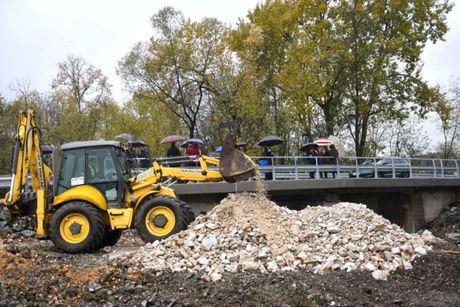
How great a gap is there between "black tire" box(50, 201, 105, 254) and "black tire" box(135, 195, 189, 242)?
85 cm

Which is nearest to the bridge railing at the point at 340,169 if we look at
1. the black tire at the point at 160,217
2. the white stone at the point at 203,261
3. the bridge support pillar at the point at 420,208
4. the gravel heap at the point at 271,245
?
the bridge support pillar at the point at 420,208

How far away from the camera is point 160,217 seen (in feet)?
40.1

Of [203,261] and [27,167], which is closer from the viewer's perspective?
[203,261]

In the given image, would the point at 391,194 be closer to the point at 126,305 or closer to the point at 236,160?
the point at 236,160

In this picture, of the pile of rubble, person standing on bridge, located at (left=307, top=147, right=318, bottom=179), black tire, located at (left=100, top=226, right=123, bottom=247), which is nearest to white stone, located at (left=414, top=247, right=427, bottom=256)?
black tire, located at (left=100, top=226, right=123, bottom=247)

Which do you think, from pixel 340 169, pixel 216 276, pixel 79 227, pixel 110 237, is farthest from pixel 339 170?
pixel 216 276

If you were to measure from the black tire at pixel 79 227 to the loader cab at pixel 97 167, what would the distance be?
1.75 ft

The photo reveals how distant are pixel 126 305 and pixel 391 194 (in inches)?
781

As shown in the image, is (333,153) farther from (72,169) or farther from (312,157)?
(72,169)

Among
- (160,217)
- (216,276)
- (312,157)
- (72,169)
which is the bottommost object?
(216,276)

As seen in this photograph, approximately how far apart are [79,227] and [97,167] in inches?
52.4

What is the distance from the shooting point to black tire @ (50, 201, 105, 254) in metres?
12.1

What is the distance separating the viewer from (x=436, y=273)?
36.7ft

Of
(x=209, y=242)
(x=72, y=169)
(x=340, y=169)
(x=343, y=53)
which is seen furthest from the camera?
Answer: (x=343, y=53)
